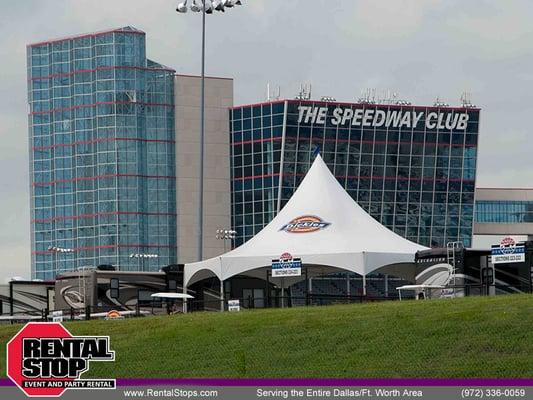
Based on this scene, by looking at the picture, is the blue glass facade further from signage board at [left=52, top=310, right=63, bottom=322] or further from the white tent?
signage board at [left=52, top=310, right=63, bottom=322]

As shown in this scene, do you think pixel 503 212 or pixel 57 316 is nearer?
pixel 57 316

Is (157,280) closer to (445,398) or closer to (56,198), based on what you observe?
(445,398)

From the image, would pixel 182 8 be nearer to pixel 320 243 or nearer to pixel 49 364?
pixel 320 243

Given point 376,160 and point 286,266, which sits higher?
point 376,160

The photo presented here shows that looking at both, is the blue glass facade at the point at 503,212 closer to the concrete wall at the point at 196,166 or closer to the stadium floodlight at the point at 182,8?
the concrete wall at the point at 196,166

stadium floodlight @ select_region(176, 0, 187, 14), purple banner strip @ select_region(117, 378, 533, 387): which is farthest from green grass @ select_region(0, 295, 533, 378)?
stadium floodlight @ select_region(176, 0, 187, 14)

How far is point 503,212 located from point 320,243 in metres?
88.1

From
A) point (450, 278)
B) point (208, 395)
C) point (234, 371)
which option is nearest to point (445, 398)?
point (208, 395)

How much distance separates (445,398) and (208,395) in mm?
5277

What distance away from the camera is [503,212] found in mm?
148875

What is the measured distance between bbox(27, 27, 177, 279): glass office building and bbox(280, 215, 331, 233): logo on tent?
73.0 m

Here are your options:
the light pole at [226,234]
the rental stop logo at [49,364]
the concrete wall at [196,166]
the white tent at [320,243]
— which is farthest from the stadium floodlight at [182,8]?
the concrete wall at [196,166]

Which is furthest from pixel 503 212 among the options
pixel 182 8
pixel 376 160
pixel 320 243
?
pixel 320 243

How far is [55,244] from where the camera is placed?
142 metres
